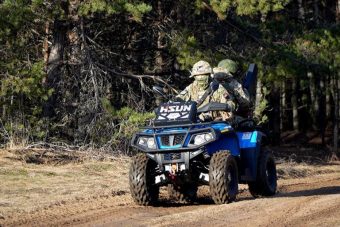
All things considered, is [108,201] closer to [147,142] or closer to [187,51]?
[147,142]

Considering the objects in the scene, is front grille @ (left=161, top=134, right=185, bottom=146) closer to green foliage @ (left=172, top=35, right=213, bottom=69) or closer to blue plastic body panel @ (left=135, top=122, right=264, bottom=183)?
blue plastic body panel @ (left=135, top=122, right=264, bottom=183)

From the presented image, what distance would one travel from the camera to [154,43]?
21.0m

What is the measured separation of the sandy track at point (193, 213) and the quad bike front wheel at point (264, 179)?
0.63m

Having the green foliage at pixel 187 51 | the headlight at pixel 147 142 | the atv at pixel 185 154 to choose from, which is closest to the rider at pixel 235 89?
the atv at pixel 185 154

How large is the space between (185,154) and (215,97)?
→ 1639 mm

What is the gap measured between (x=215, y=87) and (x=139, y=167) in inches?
72.4

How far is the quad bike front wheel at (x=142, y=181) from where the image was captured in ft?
37.9

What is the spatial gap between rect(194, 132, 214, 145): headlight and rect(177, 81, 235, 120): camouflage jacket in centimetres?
93

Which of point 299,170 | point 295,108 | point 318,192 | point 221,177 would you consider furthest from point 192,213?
point 295,108

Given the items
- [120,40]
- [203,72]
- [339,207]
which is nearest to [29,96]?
[120,40]

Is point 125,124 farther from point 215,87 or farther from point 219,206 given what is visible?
point 219,206

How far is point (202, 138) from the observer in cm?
1128

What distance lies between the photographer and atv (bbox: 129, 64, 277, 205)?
36.9ft

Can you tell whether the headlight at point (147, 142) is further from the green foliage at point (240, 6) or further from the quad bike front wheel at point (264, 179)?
the green foliage at point (240, 6)
